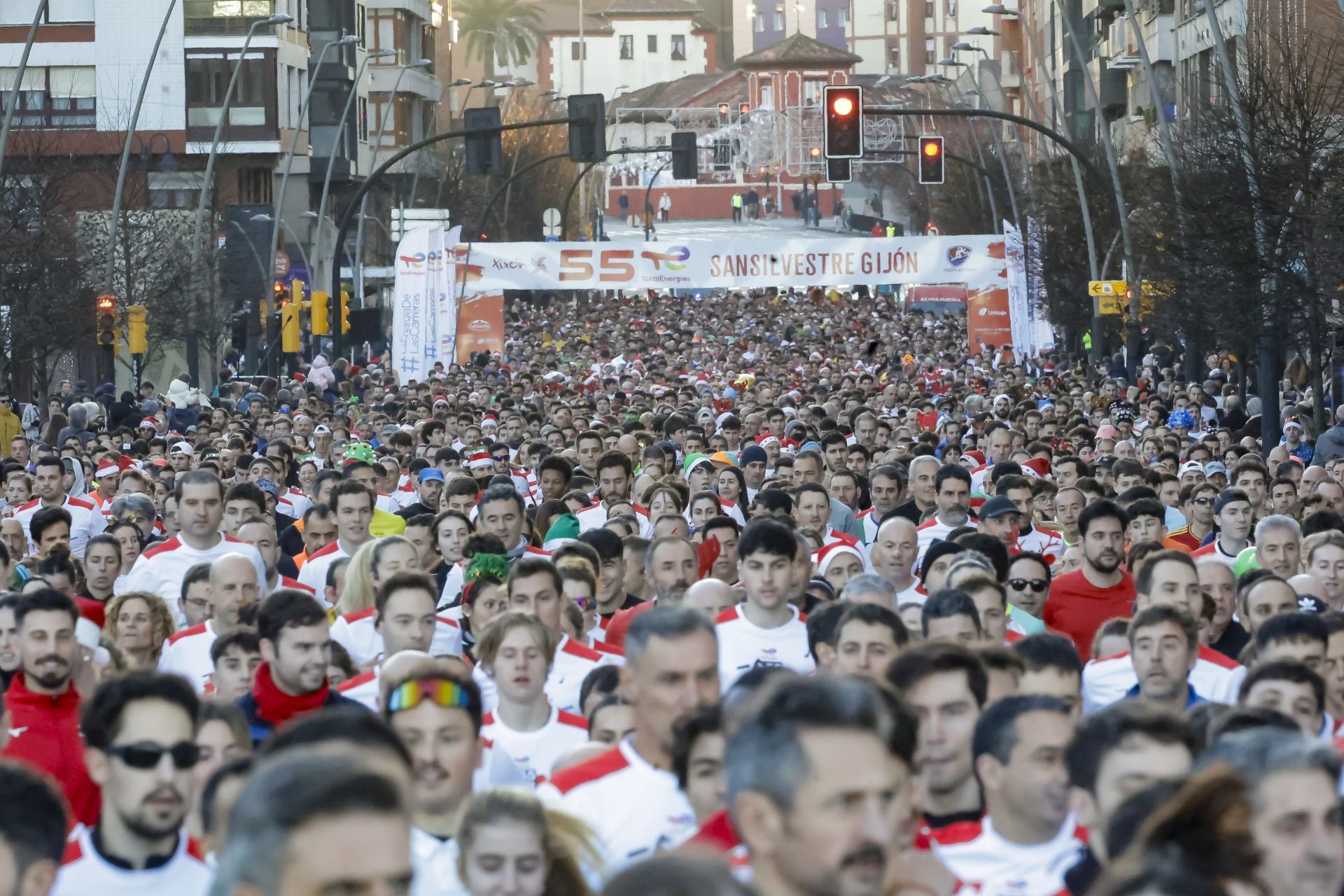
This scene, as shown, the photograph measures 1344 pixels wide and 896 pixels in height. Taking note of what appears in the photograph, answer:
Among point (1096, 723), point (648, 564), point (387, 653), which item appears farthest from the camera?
point (648, 564)

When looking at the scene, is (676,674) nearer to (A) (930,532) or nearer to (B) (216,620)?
(B) (216,620)

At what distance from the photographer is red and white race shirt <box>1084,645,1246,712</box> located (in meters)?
8.59

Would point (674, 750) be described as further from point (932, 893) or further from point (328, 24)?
point (328, 24)

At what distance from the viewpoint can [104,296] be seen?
36406mm

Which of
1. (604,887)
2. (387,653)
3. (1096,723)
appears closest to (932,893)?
(1096,723)

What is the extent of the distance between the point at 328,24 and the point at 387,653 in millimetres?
71438

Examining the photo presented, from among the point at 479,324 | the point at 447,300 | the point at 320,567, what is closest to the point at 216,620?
the point at 320,567

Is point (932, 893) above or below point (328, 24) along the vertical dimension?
below

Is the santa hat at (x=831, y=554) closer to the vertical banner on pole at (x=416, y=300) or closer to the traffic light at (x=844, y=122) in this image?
the traffic light at (x=844, y=122)

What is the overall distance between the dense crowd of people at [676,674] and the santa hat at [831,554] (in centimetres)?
7

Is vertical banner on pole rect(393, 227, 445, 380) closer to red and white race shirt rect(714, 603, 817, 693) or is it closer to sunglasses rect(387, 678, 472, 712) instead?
red and white race shirt rect(714, 603, 817, 693)

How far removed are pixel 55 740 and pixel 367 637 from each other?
2.32 m

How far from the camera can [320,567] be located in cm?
1323

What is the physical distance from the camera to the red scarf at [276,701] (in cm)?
826
